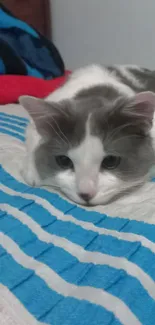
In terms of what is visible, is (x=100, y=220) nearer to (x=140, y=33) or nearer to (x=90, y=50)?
(x=140, y=33)

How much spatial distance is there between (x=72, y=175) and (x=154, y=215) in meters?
0.22

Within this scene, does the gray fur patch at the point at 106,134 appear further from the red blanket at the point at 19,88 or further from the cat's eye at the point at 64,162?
the red blanket at the point at 19,88

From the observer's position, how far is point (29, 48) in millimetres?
2273

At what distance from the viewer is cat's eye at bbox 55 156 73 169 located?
1.02 metres

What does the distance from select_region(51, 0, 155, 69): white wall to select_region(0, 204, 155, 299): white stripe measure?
1.90 m

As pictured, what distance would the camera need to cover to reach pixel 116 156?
994 millimetres

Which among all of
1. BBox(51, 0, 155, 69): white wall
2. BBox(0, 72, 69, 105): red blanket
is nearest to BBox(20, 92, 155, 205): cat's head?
BBox(0, 72, 69, 105): red blanket

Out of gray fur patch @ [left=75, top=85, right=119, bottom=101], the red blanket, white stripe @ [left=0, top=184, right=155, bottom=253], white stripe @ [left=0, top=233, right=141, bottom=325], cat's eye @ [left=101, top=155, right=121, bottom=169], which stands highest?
gray fur patch @ [left=75, top=85, right=119, bottom=101]

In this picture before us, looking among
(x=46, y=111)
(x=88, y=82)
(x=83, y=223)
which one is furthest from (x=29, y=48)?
(x=83, y=223)

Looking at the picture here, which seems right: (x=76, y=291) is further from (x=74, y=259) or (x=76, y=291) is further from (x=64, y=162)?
(x=64, y=162)

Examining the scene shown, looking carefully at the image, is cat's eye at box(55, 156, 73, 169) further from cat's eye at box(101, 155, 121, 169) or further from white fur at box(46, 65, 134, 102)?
white fur at box(46, 65, 134, 102)

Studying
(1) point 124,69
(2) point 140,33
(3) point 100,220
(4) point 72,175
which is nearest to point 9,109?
(1) point 124,69

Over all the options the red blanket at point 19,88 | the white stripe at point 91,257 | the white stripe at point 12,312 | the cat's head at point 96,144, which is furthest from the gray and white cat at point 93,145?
the red blanket at point 19,88

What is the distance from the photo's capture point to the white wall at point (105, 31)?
2520 mm
